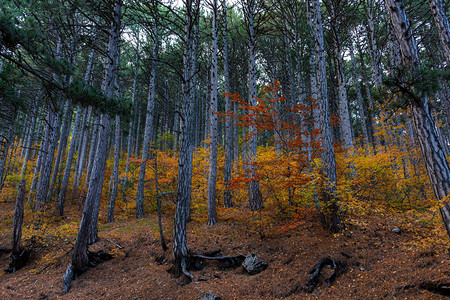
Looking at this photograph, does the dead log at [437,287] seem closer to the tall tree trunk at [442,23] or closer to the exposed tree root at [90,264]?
the tall tree trunk at [442,23]

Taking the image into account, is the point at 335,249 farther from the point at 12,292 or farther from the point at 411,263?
the point at 12,292

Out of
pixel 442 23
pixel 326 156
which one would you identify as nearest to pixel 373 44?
pixel 442 23

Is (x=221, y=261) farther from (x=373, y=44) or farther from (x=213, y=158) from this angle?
(x=373, y=44)

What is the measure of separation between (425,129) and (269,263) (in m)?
4.30

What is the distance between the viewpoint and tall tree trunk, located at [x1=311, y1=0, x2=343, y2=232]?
17.1ft

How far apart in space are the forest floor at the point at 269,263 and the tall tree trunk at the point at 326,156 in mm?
370

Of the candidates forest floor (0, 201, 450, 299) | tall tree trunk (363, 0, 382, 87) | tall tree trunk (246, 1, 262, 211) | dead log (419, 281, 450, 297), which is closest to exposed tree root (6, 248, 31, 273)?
forest floor (0, 201, 450, 299)

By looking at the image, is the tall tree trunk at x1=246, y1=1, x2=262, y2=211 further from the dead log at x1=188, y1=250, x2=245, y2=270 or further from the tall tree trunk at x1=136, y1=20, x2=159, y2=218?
the tall tree trunk at x1=136, y1=20, x2=159, y2=218

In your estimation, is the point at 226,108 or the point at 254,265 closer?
the point at 254,265

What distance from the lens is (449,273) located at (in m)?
3.00

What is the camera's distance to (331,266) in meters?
4.17

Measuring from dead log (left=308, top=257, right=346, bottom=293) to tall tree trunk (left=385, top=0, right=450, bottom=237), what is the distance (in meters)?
1.88

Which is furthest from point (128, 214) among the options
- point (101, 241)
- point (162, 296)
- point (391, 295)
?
point (391, 295)

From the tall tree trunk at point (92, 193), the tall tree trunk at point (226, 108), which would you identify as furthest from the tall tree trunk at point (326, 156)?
the tall tree trunk at point (92, 193)
